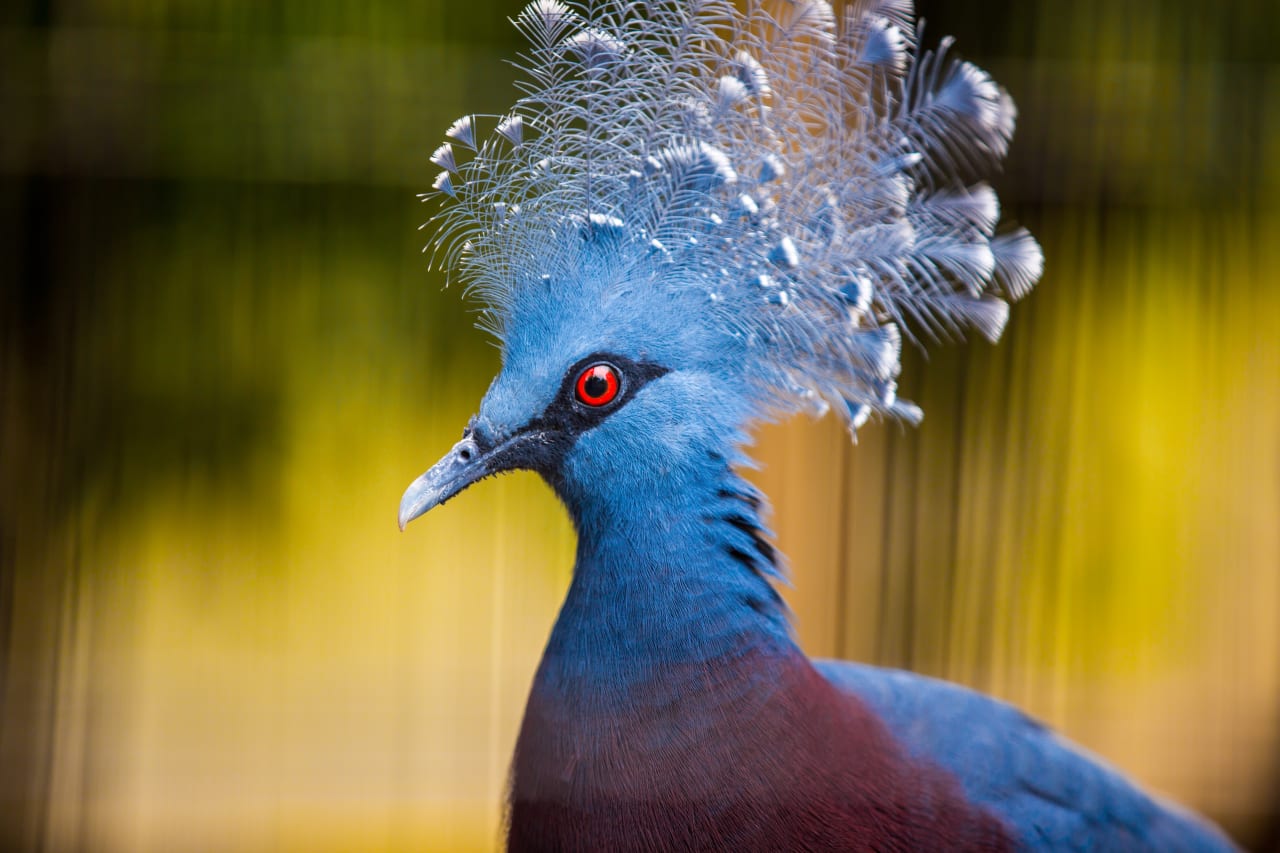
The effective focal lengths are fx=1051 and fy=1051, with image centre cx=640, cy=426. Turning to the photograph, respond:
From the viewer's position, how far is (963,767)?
109 cm

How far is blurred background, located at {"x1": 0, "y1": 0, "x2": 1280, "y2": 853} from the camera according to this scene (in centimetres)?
196

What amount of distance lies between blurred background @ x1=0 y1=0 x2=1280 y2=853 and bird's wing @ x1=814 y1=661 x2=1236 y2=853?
68 centimetres

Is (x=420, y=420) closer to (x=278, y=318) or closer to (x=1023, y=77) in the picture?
(x=278, y=318)

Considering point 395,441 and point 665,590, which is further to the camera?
point 395,441

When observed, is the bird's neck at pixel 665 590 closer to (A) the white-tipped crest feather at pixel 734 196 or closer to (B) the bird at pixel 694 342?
(B) the bird at pixel 694 342

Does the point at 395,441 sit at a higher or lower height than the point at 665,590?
higher

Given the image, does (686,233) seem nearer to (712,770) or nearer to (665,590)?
(665,590)

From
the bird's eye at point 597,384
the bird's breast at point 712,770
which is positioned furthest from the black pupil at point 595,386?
the bird's breast at point 712,770

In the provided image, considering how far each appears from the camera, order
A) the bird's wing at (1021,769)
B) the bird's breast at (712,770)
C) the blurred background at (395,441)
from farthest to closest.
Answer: the blurred background at (395,441), the bird's wing at (1021,769), the bird's breast at (712,770)

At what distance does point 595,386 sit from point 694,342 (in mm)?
103

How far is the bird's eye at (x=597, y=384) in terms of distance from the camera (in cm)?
96

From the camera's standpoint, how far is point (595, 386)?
0.96 m

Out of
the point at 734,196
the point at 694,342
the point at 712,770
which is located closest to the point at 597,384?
the point at 694,342

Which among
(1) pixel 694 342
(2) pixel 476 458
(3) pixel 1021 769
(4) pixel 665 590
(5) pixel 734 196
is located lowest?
(3) pixel 1021 769
